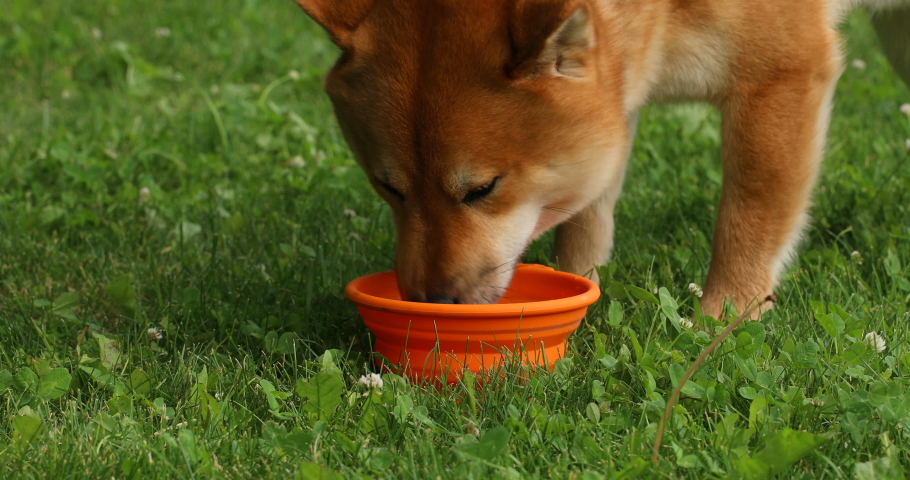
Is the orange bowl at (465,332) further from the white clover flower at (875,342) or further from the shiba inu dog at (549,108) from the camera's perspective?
the white clover flower at (875,342)

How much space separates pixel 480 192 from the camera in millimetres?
2422

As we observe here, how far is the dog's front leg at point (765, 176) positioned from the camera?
9.09ft

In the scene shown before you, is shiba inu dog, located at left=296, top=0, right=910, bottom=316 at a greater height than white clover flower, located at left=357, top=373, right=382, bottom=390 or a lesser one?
greater

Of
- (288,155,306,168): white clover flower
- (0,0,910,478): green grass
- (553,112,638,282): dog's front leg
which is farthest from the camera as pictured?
(288,155,306,168): white clover flower

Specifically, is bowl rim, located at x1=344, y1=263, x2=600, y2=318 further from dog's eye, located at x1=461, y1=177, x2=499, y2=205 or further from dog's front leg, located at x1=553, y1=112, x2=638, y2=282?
dog's front leg, located at x1=553, y1=112, x2=638, y2=282

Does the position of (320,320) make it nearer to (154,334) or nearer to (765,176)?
(154,334)

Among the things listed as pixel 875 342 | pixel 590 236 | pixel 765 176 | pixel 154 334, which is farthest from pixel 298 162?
pixel 875 342

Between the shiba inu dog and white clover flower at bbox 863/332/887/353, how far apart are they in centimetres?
48

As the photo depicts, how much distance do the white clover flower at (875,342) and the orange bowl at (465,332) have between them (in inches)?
27.6

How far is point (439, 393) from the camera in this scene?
229 centimetres

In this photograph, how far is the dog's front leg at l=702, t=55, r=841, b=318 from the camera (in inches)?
109

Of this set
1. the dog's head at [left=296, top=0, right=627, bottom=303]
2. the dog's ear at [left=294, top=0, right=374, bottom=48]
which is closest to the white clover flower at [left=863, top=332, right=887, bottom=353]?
the dog's head at [left=296, top=0, right=627, bottom=303]

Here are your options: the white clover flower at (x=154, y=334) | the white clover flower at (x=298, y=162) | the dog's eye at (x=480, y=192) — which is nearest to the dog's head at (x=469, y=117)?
the dog's eye at (x=480, y=192)

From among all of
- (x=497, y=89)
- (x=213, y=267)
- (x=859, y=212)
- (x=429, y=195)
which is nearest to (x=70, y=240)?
(x=213, y=267)
